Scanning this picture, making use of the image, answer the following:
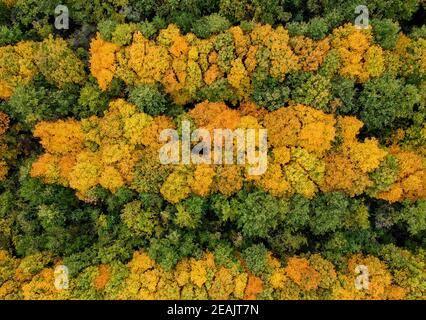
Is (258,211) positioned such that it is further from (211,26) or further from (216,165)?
(211,26)

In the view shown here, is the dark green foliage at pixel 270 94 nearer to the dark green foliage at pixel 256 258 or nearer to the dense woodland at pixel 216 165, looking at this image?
the dense woodland at pixel 216 165

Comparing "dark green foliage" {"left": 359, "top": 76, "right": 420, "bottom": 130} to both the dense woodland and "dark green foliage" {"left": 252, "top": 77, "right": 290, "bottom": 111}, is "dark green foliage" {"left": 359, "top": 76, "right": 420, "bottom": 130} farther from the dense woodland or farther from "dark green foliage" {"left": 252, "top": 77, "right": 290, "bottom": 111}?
"dark green foliage" {"left": 252, "top": 77, "right": 290, "bottom": 111}

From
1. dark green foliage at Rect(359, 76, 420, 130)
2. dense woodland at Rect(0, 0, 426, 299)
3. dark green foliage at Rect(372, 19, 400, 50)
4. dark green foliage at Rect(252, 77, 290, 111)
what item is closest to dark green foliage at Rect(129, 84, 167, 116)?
dense woodland at Rect(0, 0, 426, 299)

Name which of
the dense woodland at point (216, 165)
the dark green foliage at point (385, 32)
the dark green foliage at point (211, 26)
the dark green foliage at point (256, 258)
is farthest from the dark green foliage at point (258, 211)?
the dark green foliage at point (385, 32)

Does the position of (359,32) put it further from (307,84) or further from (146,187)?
(146,187)

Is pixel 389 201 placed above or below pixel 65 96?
below

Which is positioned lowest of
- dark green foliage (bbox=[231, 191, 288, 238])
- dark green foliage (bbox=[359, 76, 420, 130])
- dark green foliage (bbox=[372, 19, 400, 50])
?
dark green foliage (bbox=[231, 191, 288, 238])

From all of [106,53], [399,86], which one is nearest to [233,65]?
[106,53]

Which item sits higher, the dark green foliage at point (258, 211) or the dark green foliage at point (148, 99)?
the dark green foliage at point (148, 99)
